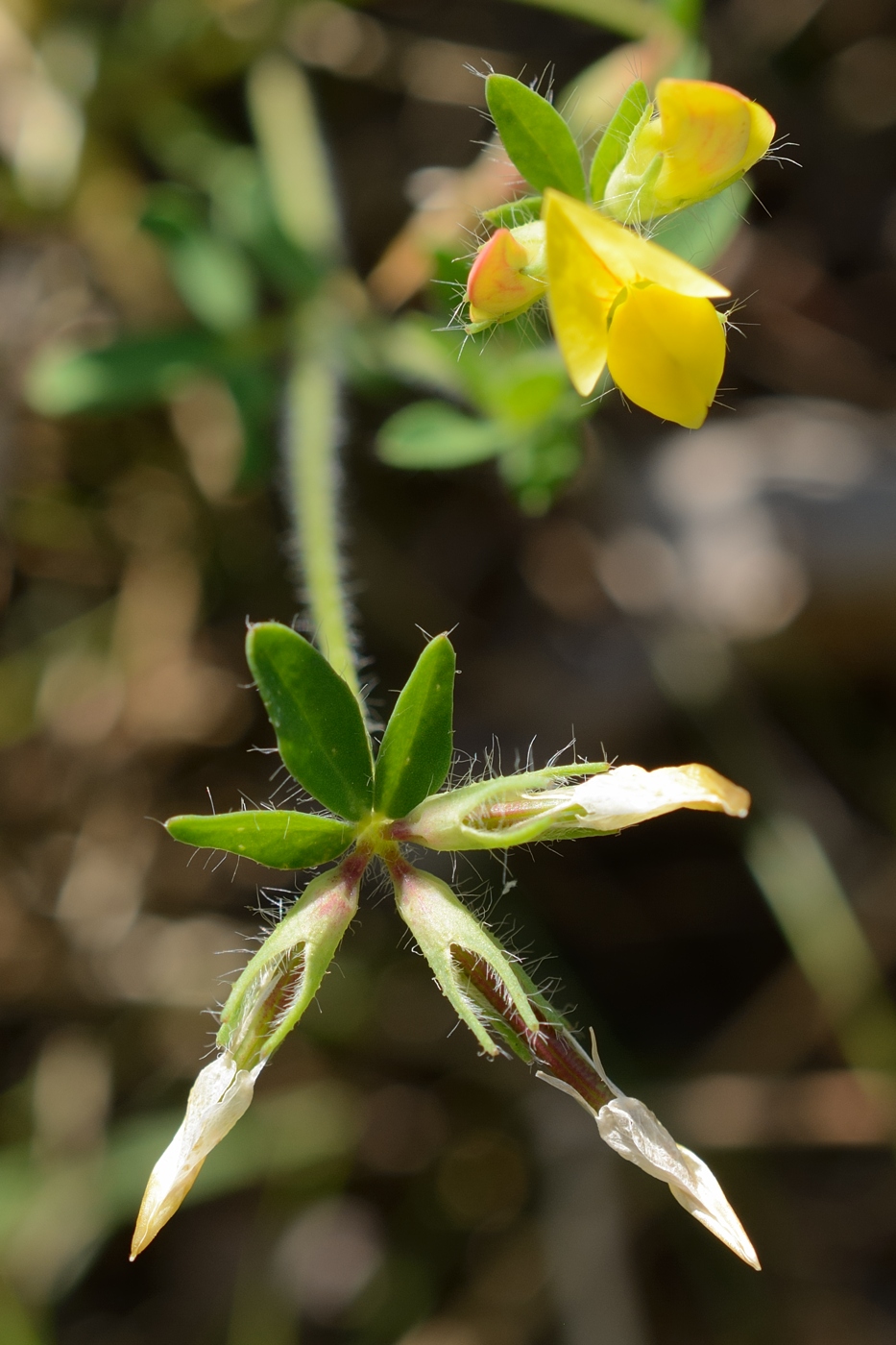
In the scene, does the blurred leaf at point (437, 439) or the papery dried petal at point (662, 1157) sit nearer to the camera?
the papery dried petal at point (662, 1157)

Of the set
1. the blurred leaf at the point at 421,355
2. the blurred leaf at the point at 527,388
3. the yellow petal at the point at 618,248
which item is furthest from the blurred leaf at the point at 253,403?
the yellow petal at the point at 618,248

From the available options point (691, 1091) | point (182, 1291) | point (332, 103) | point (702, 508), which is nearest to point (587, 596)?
point (702, 508)

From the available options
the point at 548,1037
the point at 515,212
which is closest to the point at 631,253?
the point at 515,212

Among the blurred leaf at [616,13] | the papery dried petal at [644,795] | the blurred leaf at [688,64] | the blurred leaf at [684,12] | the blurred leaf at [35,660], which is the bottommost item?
the blurred leaf at [35,660]

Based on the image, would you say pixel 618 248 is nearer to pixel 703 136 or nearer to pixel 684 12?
pixel 703 136

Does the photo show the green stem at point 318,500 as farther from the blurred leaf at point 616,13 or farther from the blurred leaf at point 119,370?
the blurred leaf at point 616,13

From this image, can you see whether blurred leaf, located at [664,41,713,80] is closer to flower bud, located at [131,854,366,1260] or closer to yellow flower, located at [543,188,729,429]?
yellow flower, located at [543,188,729,429]

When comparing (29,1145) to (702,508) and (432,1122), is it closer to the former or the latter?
(432,1122)
